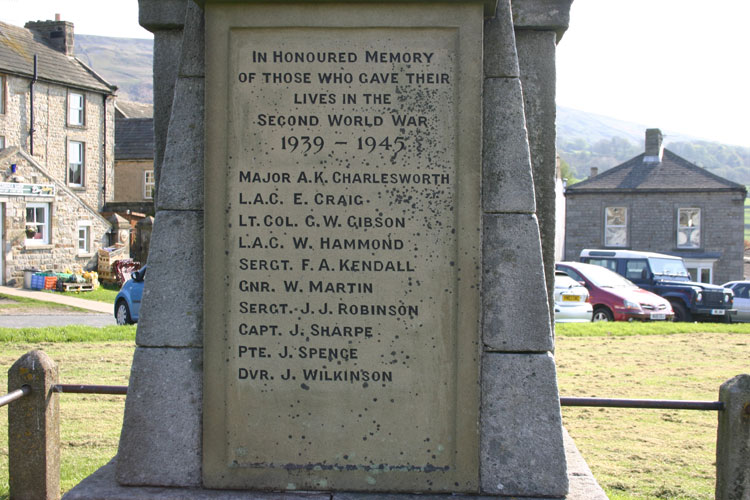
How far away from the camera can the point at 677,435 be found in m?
6.80

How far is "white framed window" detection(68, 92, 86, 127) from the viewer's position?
32469 mm

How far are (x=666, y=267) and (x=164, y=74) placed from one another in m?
20.6

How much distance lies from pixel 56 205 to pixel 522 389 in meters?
27.8

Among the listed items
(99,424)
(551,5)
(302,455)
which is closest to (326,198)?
(302,455)

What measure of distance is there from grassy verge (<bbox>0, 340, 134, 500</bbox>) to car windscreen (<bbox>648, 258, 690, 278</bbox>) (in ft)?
51.3

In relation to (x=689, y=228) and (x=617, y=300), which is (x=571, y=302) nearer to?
(x=617, y=300)

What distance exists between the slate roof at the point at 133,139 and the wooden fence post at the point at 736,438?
3916 centimetres

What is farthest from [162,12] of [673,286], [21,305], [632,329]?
[21,305]

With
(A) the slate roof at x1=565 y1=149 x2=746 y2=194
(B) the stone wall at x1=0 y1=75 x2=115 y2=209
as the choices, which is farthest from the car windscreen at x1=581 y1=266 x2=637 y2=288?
(B) the stone wall at x1=0 y1=75 x2=115 y2=209

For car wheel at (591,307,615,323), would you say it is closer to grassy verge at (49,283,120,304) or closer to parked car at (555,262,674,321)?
parked car at (555,262,674,321)

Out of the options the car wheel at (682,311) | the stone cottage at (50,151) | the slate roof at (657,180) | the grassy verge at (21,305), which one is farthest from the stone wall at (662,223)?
the grassy verge at (21,305)

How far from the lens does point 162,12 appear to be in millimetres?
3637

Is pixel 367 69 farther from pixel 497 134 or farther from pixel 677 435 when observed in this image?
pixel 677 435

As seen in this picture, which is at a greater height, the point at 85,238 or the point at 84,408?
the point at 85,238
